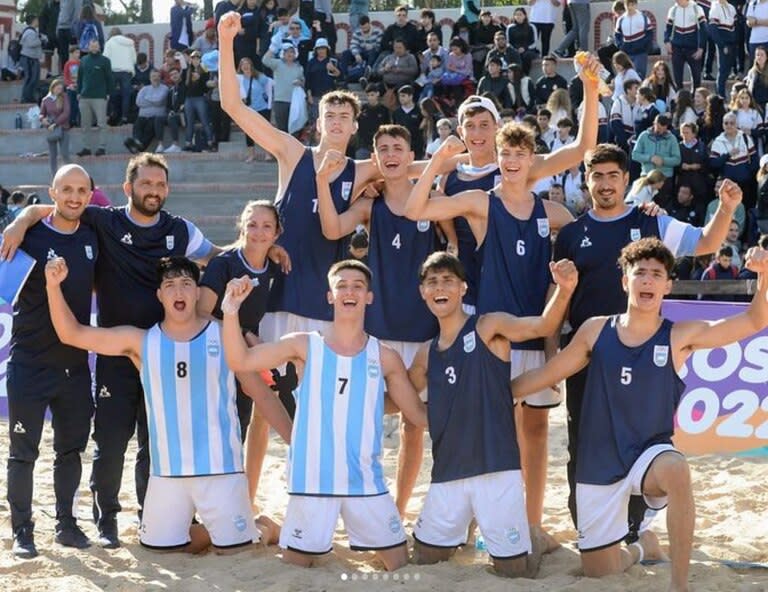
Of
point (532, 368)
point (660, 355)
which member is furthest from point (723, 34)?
point (660, 355)

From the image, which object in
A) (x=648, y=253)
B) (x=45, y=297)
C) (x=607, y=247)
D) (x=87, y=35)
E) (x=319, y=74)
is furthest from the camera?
(x=87, y=35)

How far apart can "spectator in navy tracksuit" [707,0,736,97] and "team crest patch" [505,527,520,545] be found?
11.2 metres

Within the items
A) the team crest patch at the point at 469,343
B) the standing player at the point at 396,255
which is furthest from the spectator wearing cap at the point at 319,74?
the team crest patch at the point at 469,343

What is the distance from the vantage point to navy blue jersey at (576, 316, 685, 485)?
613 centimetres

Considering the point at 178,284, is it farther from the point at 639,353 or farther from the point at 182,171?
the point at 182,171

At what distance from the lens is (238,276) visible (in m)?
6.93

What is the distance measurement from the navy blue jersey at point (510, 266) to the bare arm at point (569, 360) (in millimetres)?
391

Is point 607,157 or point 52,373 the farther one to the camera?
point 52,373

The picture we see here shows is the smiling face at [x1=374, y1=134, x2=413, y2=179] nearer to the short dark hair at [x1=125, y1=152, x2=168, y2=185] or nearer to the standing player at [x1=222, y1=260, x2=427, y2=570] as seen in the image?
the standing player at [x1=222, y1=260, x2=427, y2=570]

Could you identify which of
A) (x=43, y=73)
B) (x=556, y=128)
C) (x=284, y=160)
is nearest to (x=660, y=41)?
(x=556, y=128)

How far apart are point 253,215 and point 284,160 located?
53cm

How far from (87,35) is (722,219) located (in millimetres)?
16214

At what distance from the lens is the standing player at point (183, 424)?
261 inches

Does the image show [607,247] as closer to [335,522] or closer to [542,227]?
[542,227]
